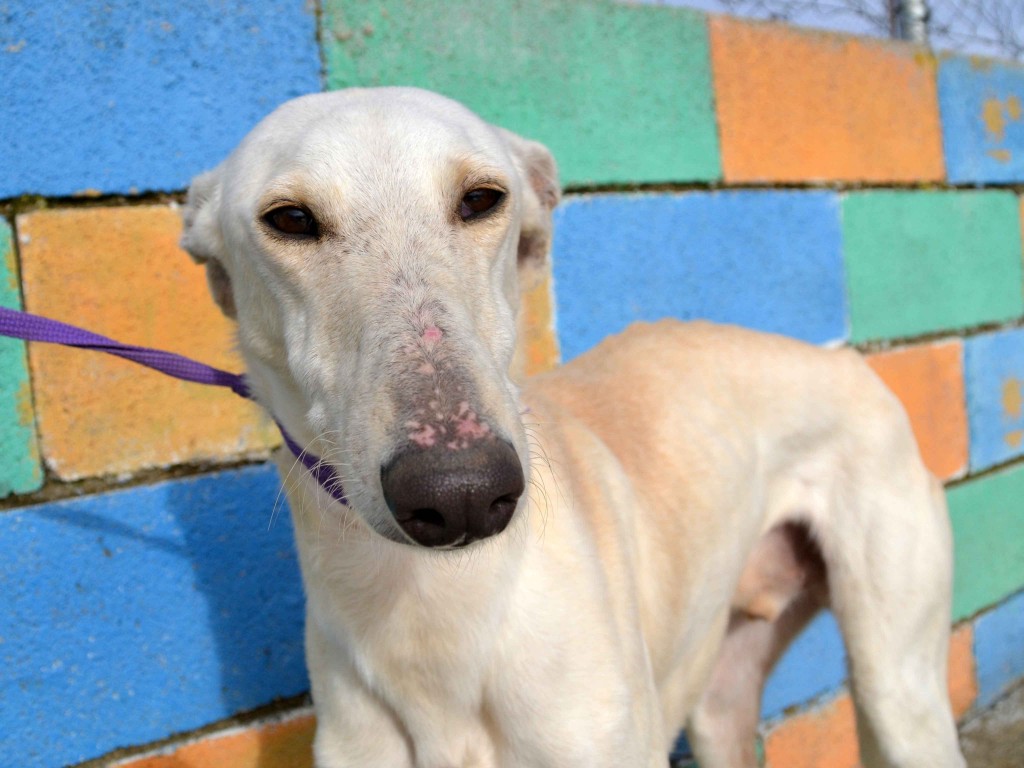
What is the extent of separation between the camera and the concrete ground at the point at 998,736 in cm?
379

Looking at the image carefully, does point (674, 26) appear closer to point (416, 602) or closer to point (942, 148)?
point (942, 148)

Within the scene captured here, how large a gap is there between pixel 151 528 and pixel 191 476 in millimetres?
149

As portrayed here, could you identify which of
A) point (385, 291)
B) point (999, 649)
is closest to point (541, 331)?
point (385, 291)

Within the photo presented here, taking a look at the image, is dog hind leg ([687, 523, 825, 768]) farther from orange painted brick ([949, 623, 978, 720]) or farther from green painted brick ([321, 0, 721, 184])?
orange painted brick ([949, 623, 978, 720])

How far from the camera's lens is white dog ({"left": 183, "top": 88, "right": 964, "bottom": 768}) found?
1392mm

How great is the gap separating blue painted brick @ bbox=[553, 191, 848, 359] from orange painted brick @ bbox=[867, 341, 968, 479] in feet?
1.08

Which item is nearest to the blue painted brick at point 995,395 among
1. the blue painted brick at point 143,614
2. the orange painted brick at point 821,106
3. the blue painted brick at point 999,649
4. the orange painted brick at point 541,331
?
the blue painted brick at point 999,649

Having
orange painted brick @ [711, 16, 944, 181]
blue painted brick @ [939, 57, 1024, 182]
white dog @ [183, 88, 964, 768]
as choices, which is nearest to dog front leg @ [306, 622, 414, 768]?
white dog @ [183, 88, 964, 768]

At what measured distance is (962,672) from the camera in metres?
4.26

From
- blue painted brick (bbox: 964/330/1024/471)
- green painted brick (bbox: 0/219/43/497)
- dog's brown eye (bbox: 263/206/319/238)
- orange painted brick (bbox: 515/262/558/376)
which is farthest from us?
blue painted brick (bbox: 964/330/1024/471)

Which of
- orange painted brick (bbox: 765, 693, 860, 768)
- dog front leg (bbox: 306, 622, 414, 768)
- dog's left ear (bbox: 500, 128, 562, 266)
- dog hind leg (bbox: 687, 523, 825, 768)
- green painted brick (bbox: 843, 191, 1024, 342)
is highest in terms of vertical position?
dog's left ear (bbox: 500, 128, 562, 266)

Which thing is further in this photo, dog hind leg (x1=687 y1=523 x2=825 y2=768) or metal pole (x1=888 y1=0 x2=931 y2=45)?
metal pole (x1=888 y1=0 x2=931 y2=45)

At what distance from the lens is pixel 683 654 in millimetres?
2447

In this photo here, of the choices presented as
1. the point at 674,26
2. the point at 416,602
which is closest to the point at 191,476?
the point at 416,602
